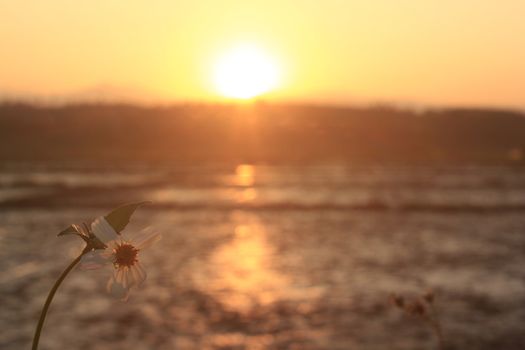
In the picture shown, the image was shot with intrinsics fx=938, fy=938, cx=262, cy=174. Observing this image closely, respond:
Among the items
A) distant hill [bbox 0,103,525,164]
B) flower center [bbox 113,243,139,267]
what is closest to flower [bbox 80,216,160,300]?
flower center [bbox 113,243,139,267]

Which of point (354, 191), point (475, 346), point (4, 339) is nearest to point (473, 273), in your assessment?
point (475, 346)

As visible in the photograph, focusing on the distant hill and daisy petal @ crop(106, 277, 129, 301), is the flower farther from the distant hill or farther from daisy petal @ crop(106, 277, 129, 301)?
the distant hill

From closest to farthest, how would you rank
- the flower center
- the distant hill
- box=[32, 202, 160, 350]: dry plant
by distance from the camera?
1. box=[32, 202, 160, 350]: dry plant
2. the flower center
3. the distant hill

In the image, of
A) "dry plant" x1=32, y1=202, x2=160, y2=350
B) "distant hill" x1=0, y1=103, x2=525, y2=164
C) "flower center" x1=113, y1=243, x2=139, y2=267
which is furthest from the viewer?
"distant hill" x1=0, y1=103, x2=525, y2=164

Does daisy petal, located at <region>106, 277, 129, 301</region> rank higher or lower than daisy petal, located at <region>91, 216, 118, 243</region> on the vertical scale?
lower

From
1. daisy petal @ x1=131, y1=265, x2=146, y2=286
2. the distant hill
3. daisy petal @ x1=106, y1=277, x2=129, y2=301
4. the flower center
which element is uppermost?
the distant hill

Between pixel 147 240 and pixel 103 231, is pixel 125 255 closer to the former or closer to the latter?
pixel 147 240

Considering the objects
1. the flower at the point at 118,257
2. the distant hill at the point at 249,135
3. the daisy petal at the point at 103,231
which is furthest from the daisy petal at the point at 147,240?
the distant hill at the point at 249,135

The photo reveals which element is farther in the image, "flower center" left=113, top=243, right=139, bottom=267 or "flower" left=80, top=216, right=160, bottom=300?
"flower center" left=113, top=243, right=139, bottom=267

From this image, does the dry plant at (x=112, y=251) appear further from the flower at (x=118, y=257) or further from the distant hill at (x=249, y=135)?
the distant hill at (x=249, y=135)
